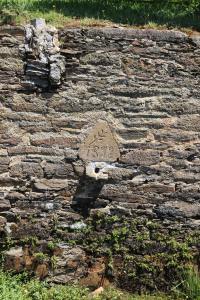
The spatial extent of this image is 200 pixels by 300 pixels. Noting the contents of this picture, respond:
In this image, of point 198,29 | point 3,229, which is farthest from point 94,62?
point 3,229

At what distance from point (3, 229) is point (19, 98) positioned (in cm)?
119

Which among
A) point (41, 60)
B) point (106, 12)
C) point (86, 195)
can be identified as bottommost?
point (86, 195)

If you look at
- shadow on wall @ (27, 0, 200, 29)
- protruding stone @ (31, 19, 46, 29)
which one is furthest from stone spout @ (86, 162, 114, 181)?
shadow on wall @ (27, 0, 200, 29)

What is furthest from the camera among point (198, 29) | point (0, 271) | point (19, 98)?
point (198, 29)

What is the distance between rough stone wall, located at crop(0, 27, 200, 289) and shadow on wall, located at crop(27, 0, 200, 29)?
2.64ft

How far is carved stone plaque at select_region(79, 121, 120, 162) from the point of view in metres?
4.85

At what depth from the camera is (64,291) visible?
4.53 metres

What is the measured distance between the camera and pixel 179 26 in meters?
5.53

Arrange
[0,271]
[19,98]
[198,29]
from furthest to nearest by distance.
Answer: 1. [198,29]
2. [19,98]
3. [0,271]

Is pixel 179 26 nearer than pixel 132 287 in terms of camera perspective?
No

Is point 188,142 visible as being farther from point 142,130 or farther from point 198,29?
point 198,29

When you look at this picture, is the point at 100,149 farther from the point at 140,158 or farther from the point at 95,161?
the point at 140,158

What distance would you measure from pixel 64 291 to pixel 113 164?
3.96 ft

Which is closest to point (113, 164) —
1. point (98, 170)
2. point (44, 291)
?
point (98, 170)
